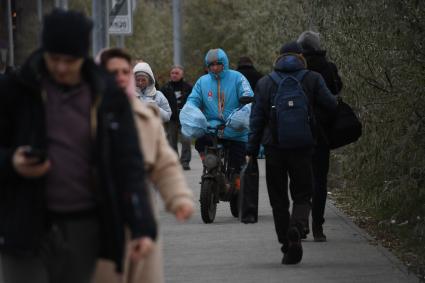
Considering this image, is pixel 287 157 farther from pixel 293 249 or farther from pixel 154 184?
pixel 154 184

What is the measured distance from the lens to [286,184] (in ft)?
35.2

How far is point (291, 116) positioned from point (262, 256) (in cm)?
155

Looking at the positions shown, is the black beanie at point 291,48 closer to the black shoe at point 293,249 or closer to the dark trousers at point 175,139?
the black shoe at point 293,249

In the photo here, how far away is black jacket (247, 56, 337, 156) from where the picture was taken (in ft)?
35.1

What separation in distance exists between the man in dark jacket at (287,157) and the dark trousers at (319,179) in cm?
97

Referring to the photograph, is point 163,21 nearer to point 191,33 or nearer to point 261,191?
point 191,33

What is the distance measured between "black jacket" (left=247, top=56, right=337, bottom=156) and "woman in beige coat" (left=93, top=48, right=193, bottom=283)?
4.46 meters

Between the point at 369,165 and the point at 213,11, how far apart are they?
27.8 meters

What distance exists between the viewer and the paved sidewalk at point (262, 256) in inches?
407

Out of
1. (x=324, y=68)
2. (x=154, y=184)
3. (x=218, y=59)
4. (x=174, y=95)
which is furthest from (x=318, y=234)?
(x=174, y=95)

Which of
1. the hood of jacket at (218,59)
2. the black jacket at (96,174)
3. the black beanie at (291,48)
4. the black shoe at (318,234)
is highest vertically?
the black jacket at (96,174)

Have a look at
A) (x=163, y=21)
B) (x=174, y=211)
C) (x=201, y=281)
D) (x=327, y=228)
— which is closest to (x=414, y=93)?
(x=201, y=281)

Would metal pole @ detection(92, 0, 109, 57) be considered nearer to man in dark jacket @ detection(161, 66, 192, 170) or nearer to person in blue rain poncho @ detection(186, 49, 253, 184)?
person in blue rain poncho @ detection(186, 49, 253, 184)

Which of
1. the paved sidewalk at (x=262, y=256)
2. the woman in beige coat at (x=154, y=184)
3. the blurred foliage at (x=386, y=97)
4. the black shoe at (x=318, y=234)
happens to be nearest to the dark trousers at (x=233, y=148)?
the paved sidewalk at (x=262, y=256)
